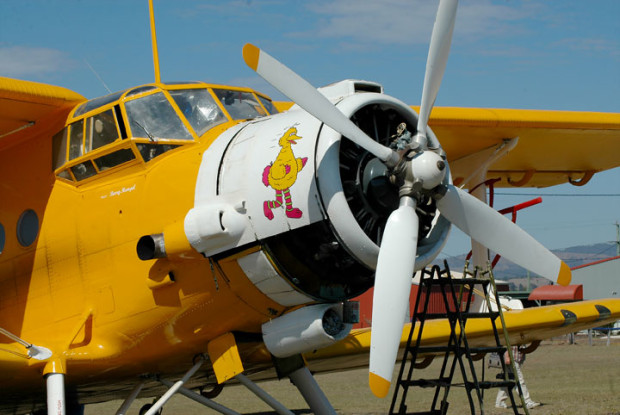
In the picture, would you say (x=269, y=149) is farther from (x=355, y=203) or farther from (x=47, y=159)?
(x=47, y=159)

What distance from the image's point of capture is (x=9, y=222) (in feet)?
33.3

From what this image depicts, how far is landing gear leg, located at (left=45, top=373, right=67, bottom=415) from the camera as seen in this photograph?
8.56m

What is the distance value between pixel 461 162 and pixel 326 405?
16.9 ft

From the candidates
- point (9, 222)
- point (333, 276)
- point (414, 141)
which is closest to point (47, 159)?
point (9, 222)

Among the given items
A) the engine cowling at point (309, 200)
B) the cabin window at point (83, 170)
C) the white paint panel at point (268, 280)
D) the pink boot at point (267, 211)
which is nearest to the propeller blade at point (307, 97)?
the engine cowling at point (309, 200)

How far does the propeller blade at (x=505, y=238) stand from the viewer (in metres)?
8.04

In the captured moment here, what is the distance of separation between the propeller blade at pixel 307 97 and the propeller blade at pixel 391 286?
0.52m

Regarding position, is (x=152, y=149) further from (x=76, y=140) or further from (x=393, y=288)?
(x=393, y=288)

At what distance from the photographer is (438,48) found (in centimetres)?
784

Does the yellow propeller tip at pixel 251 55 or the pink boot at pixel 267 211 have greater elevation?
the yellow propeller tip at pixel 251 55

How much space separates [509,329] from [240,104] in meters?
5.19

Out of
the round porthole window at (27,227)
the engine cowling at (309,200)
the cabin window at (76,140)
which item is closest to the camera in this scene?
the engine cowling at (309,200)

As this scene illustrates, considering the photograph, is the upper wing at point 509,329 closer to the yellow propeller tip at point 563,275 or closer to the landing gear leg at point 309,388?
the landing gear leg at point 309,388

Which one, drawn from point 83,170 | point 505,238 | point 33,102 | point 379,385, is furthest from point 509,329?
point 33,102
